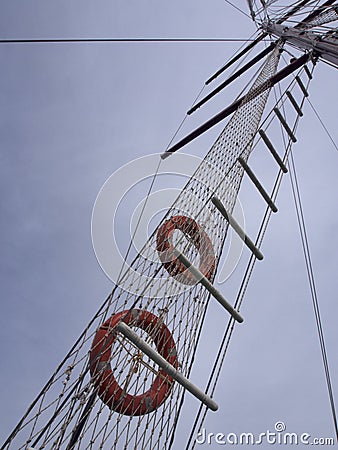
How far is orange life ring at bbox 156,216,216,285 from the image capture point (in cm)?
483

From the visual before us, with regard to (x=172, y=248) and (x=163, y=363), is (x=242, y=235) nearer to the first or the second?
(x=172, y=248)

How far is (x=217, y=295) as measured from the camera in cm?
452

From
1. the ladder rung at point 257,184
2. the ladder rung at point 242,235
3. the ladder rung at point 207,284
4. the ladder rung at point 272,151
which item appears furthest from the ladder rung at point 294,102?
the ladder rung at point 207,284

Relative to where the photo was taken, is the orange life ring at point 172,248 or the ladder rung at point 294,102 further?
the ladder rung at point 294,102

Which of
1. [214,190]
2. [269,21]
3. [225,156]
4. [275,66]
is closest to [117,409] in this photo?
[214,190]

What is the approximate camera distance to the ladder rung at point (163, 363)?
330cm

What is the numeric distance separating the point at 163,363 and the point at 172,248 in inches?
64.0

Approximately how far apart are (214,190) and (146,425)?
3.87m

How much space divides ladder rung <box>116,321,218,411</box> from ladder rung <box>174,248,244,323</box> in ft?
3.62

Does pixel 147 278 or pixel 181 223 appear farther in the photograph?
pixel 181 223

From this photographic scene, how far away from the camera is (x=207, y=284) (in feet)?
14.7

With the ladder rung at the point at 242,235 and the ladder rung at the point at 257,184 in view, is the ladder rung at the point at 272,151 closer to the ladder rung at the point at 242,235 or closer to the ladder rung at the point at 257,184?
the ladder rung at the point at 257,184

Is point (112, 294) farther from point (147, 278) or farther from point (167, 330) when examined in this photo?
point (167, 330)

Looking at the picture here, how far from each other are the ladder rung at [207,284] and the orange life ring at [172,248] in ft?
0.65
